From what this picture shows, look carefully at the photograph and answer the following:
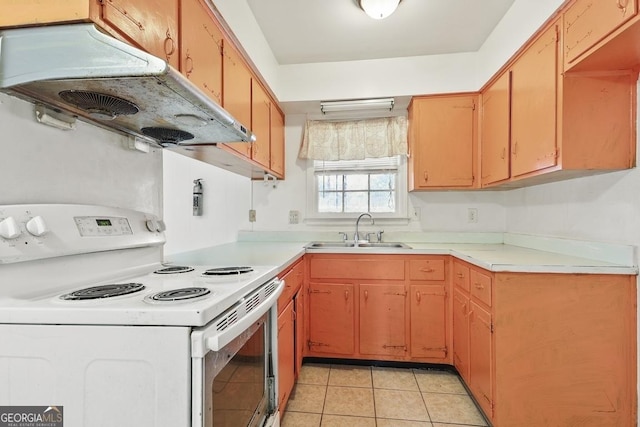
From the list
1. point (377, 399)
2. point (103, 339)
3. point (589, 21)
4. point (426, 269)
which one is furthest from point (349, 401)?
point (589, 21)

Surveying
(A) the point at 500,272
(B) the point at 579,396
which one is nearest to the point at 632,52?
(A) the point at 500,272

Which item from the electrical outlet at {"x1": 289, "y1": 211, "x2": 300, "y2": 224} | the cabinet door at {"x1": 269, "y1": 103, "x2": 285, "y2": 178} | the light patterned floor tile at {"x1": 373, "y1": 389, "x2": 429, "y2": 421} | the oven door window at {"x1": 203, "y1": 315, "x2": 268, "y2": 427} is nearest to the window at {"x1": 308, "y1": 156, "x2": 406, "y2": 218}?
the electrical outlet at {"x1": 289, "y1": 211, "x2": 300, "y2": 224}

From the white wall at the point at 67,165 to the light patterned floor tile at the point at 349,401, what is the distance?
1.55 m

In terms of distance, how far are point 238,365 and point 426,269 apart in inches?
65.1

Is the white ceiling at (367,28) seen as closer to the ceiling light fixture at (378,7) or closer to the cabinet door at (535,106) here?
the ceiling light fixture at (378,7)

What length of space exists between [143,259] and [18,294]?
50 cm

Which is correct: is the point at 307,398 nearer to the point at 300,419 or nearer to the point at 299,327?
the point at 300,419

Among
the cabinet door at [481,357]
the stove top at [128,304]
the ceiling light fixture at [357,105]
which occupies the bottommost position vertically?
the cabinet door at [481,357]

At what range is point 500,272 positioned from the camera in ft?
5.19

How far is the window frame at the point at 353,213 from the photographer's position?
112 inches

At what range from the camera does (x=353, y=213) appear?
288cm

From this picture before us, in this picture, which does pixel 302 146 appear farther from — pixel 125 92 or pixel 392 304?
pixel 125 92

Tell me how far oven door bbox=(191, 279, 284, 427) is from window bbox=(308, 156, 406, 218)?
1635 mm

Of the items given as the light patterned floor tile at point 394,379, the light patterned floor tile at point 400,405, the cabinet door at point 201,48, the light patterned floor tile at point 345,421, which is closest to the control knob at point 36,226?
the cabinet door at point 201,48
